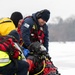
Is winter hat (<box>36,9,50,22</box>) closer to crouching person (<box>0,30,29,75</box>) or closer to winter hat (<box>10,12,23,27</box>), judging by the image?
winter hat (<box>10,12,23,27</box>)

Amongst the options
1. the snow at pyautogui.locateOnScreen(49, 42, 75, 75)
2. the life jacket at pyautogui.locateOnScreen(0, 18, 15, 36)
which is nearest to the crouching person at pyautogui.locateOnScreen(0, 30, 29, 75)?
the life jacket at pyautogui.locateOnScreen(0, 18, 15, 36)

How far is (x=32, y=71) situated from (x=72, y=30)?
64639mm

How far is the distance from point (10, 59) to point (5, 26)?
1.35m

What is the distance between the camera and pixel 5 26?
197 inches

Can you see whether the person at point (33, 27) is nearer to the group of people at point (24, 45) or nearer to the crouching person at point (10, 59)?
the group of people at point (24, 45)

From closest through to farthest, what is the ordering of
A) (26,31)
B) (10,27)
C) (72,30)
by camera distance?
(10,27)
(26,31)
(72,30)

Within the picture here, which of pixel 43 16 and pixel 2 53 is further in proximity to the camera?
pixel 43 16

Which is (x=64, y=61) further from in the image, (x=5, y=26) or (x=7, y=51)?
(x=7, y=51)

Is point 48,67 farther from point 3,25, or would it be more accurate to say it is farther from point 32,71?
point 3,25

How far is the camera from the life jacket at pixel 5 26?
4.92 metres

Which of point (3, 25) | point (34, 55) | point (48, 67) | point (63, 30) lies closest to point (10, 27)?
point (3, 25)

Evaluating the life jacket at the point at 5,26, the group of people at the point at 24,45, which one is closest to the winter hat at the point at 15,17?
the group of people at the point at 24,45

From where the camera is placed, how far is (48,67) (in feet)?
17.6

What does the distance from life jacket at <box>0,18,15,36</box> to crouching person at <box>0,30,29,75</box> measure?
39.5 inches
